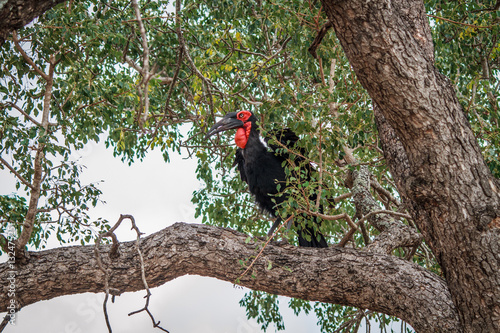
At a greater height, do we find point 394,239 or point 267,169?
point 267,169

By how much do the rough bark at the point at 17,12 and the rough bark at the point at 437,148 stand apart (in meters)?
1.11

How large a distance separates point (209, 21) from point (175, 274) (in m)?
2.53

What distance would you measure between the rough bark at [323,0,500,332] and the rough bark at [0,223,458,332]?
0.46m

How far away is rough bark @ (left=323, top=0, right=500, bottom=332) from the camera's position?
2.06 metres

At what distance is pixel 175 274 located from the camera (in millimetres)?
2914

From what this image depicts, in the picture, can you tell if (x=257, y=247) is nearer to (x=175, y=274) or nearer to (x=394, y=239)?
(x=175, y=274)

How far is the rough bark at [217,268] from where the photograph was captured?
2.66 meters

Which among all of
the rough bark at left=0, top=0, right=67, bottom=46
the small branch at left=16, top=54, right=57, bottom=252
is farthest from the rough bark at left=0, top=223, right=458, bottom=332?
the rough bark at left=0, top=0, right=67, bottom=46

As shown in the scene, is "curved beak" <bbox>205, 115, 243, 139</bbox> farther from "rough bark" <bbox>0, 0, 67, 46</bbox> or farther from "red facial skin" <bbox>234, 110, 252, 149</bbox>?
"rough bark" <bbox>0, 0, 67, 46</bbox>

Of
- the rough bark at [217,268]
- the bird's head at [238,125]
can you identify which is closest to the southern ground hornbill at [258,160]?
the bird's head at [238,125]

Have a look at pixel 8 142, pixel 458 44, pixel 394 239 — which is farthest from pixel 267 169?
pixel 458 44

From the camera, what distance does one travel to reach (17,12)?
1.74 m

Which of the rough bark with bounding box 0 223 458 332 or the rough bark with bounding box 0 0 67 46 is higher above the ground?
the rough bark with bounding box 0 0 67 46

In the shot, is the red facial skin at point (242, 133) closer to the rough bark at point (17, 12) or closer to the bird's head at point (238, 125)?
the bird's head at point (238, 125)
